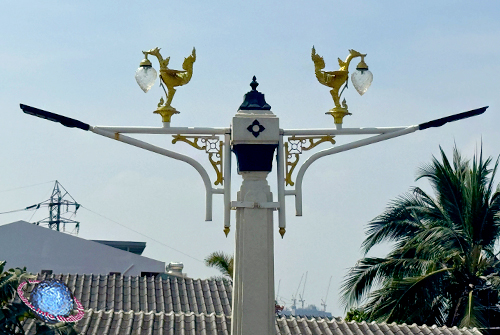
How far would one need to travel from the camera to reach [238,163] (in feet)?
26.5

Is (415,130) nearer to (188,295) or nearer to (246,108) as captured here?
(246,108)

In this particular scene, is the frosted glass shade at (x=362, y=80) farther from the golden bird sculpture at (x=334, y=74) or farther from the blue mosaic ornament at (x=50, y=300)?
the blue mosaic ornament at (x=50, y=300)

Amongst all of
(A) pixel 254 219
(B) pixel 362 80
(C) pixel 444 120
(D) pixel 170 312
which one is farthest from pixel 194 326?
(C) pixel 444 120

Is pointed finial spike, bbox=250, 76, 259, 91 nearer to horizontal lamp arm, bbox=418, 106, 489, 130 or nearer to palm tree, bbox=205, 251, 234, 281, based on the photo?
horizontal lamp arm, bbox=418, 106, 489, 130

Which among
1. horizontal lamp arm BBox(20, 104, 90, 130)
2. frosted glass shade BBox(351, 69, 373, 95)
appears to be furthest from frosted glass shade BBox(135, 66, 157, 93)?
frosted glass shade BBox(351, 69, 373, 95)

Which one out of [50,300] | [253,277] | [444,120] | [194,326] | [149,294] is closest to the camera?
[253,277]

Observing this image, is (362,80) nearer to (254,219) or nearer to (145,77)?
(254,219)

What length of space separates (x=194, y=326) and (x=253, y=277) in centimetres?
546

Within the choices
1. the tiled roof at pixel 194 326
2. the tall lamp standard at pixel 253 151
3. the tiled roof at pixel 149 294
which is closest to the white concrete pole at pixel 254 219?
the tall lamp standard at pixel 253 151

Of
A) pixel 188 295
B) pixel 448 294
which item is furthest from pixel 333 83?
pixel 448 294

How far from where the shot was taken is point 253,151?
8.00 meters

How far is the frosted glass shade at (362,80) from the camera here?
8.52 metres

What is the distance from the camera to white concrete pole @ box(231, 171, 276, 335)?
770 cm

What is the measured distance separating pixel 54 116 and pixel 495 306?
13.9 m
